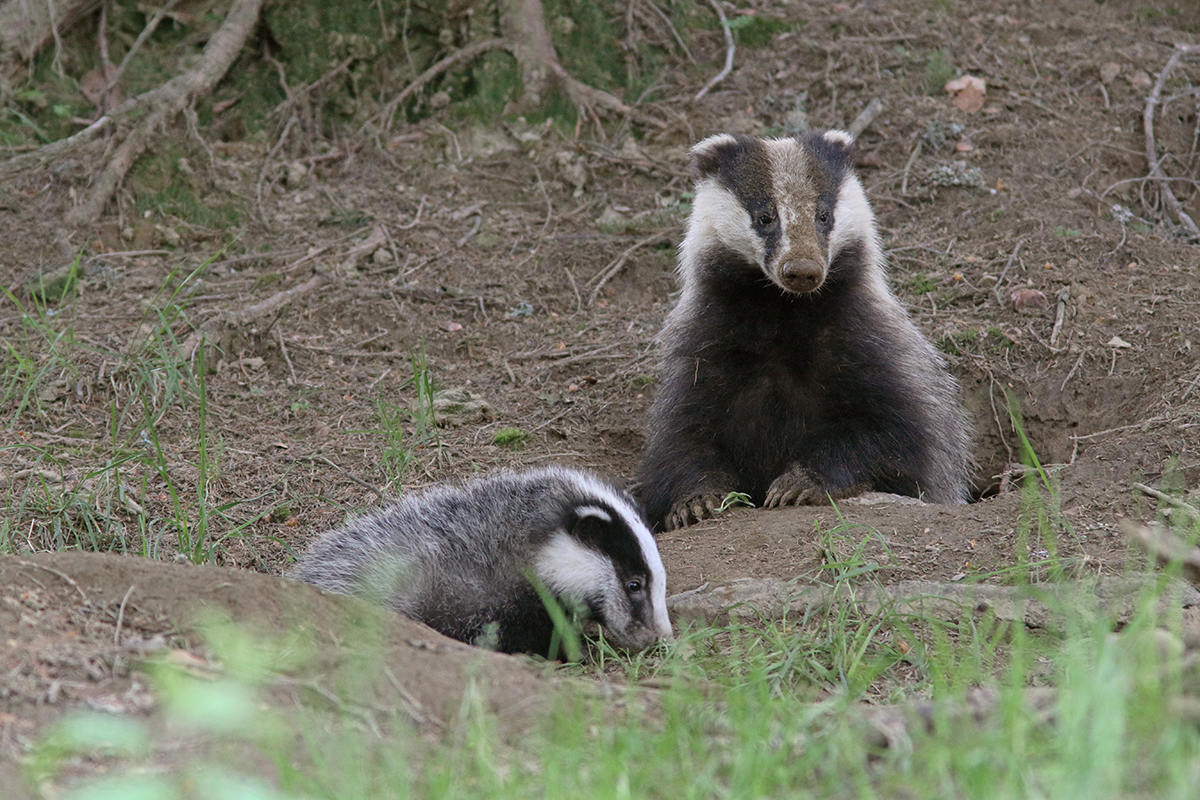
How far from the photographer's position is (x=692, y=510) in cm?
478

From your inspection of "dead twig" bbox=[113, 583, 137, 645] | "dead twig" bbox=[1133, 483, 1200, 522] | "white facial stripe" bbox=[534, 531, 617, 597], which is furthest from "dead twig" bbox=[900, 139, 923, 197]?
"dead twig" bbox=[113, 583, 137, 645]

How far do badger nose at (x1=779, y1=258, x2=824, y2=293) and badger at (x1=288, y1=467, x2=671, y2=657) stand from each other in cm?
115

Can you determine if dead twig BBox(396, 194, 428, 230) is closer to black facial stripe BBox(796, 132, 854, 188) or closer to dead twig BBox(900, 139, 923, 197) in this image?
black facial stripe BBox(796, 132, 854, 188)

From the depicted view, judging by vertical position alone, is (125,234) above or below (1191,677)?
below

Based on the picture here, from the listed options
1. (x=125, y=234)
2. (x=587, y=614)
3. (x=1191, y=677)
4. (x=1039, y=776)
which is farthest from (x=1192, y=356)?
(x=125, y=234)

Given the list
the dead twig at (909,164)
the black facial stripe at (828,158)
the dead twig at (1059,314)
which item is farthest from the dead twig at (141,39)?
the dead twig at (1059,314)

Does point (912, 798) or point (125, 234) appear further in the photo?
point (125, 234)

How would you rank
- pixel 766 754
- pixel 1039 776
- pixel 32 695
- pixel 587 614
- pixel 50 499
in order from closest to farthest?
pixel 1039 776 → pixel 766 754 → pixel 32 695 → pixel 587 614 → pixel 50 499

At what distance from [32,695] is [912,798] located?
163 cm

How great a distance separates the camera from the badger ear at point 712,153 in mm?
5055

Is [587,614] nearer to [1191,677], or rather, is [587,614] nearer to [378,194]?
[1191,677]

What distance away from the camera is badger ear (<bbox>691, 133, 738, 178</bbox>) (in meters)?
5.05

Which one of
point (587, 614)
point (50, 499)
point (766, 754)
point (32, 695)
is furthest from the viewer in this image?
point (50, 499)

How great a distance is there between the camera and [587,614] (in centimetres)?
361
